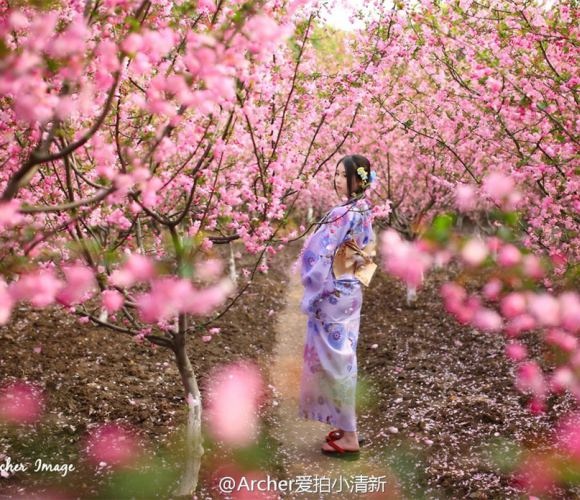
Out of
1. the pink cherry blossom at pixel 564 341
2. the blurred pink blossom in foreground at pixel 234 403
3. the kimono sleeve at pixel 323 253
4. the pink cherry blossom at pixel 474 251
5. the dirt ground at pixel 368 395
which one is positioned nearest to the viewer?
the pink cherry blossom at pixel 474 251

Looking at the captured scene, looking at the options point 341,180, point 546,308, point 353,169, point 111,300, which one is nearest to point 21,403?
point 111,300

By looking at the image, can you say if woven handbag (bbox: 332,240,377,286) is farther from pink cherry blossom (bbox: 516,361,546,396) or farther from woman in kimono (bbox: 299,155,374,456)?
pink cherry blossom (bbox: 516,361,546,396)

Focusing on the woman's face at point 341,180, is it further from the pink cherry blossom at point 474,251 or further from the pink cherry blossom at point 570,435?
the pink cherry blossom at point 570,435

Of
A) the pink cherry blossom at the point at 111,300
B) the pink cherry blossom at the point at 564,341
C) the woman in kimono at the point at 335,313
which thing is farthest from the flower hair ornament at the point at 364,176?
the pink cherry blossom at the point at 111,300

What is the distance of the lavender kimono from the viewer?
5.79 m

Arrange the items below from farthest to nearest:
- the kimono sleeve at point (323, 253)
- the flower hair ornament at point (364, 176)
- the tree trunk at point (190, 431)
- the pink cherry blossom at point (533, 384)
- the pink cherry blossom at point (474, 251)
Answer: the pink cherry blossom at point (533, 384)
the kimono sleeve at point (323, 253)
the flower hair ornament at point (364, 176)
the tree trunk at point (190, 431)
the pink cherry blossom at point (474, 251)

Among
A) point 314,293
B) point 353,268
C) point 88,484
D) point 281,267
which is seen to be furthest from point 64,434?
point 281,267

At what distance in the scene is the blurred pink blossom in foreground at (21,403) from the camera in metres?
6.05

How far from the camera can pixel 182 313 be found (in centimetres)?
444

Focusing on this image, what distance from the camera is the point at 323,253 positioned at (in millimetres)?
5785

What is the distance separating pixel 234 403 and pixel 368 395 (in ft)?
6.48

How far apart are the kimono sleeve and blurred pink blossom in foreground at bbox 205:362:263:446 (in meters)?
1.62

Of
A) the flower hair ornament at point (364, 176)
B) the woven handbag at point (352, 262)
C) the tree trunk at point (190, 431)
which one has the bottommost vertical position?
the tree trunk at point (190, 431)

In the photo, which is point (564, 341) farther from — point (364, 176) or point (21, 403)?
point (21, 403)
